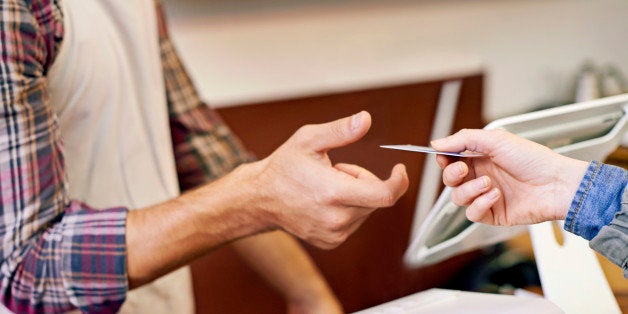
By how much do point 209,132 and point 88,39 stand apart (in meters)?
0.18

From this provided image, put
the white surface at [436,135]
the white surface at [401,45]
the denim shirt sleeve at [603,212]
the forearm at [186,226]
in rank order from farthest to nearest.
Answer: the white surface at [436,135] → the white surface at [401,45] → the forearm at [186,226] → the denim shirt sleeve at [603,212]

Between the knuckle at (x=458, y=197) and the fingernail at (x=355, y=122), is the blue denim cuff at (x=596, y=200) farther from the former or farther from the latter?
the fingernail at (x=355, y=122)

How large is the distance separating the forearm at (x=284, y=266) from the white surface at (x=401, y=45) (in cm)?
64

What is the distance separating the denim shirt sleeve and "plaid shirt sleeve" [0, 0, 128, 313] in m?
0.42

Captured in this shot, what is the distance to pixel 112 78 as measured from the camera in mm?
832

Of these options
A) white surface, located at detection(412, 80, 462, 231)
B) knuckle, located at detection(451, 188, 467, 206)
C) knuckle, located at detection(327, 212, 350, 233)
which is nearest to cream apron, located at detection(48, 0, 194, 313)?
knuckle, located at detection(327, 212, 350, 233)

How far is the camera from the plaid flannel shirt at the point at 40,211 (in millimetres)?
629

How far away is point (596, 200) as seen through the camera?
1.90 feet

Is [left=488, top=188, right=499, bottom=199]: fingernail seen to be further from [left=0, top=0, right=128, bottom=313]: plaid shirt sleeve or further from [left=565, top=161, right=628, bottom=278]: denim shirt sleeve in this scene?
[left=0, top=0, right=128, bottom=313]: plaid shirt sleeve

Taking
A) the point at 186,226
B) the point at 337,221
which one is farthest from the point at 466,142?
the point at 186,226

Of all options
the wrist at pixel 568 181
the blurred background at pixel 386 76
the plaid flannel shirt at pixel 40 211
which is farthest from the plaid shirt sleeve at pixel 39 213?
the blurred background at pixel 386 76

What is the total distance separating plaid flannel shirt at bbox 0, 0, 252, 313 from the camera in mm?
629

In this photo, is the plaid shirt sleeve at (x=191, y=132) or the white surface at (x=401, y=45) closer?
the plaid shirt sleeve at (x=191, y=132)

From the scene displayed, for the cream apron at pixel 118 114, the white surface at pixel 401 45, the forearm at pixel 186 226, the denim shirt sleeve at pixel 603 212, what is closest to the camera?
the denim shirt sleeve at pixel 603 212
